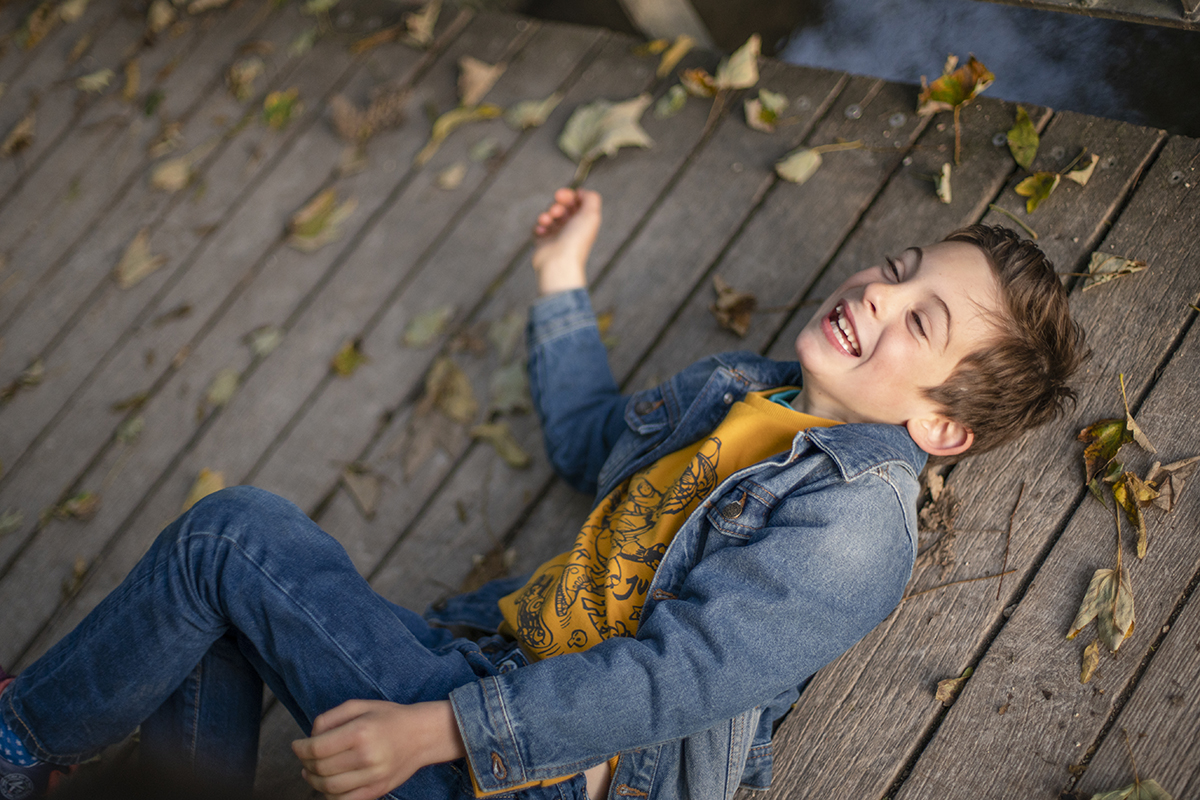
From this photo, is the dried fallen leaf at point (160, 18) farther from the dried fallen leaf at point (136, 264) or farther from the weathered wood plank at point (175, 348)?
the dried fallen leaf at point (136, 264)

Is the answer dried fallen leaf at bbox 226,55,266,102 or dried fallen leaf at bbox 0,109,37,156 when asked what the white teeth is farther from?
dried fallen leaf at bbox 0,109,37,156

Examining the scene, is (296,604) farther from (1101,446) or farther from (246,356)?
(1101,446)

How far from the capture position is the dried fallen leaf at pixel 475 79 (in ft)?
6.95

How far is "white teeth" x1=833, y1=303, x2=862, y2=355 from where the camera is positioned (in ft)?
4.30

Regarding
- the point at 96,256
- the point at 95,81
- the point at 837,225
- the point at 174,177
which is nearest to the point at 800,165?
the point at 837,225

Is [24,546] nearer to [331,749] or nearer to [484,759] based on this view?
[331,749]

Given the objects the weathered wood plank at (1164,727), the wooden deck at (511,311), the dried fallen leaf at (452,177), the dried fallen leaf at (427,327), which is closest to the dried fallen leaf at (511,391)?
the wooden deck at (511,311)

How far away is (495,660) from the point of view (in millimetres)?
1435

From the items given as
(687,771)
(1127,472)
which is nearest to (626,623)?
(687,771)

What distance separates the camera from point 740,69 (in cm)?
187

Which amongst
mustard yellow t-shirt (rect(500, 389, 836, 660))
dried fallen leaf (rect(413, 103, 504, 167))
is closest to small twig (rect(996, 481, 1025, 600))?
mustard yellow t-shirt (rect(500, 389, 836, 660))

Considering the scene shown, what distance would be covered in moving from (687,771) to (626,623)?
0.26m

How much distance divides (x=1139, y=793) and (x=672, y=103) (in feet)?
5.56

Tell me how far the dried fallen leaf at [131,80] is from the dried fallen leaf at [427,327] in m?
1.34
